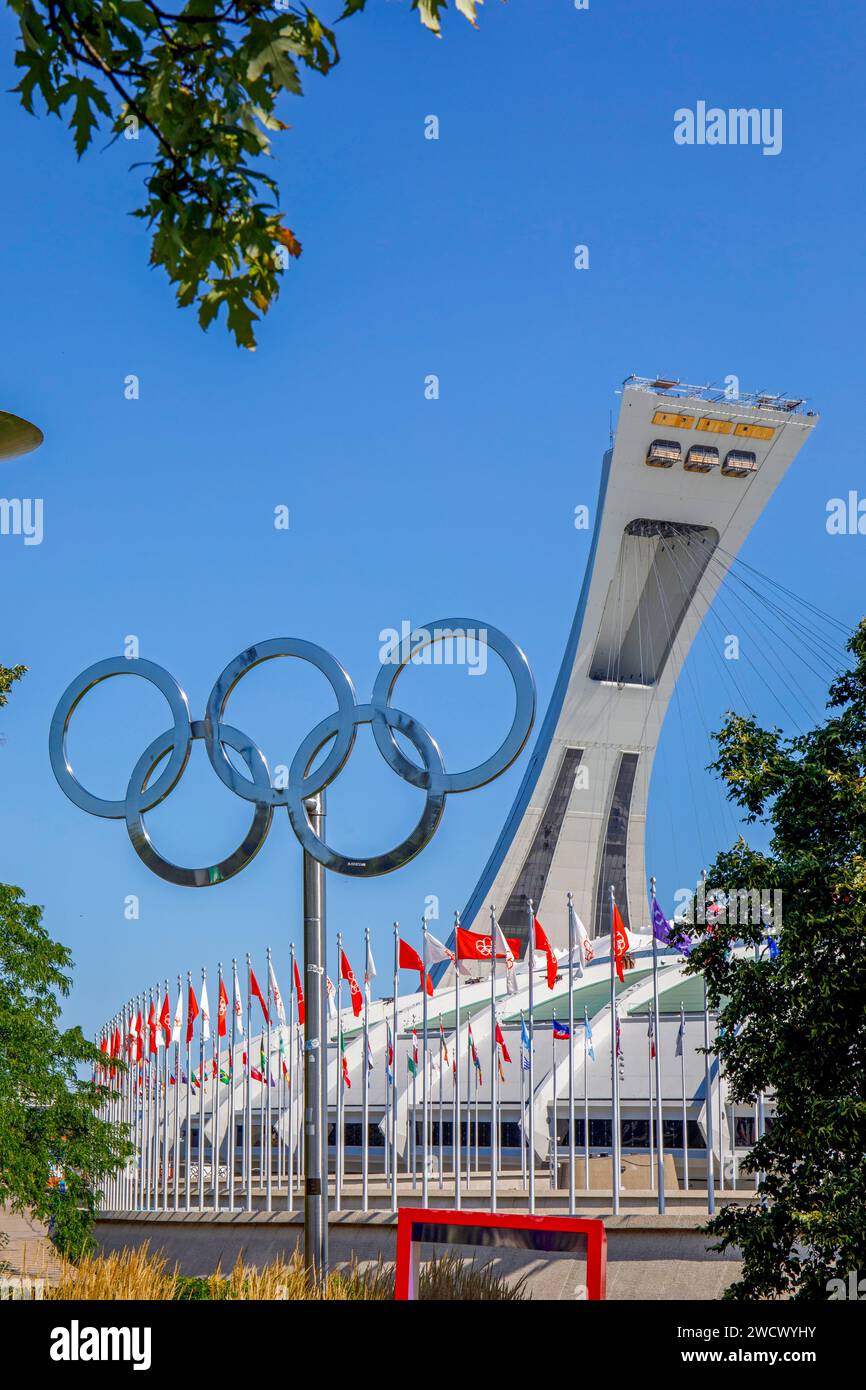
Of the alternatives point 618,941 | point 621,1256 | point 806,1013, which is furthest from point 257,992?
point 806,1013

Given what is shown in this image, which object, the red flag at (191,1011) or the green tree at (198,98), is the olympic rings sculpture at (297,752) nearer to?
the green tree at (198,98)

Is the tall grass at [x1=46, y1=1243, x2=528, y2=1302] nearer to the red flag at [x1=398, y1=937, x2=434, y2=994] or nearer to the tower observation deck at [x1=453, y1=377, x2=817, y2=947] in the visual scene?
the red flag at [x1=398, y1=937, x2=434, y2=994]

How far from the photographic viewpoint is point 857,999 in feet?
49.3

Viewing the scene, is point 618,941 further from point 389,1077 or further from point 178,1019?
point 178,1019

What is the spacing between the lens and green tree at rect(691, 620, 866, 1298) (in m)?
14.5

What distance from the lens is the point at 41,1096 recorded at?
77.0 ft

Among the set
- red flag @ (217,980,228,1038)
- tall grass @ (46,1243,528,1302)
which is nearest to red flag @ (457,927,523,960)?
red flag @ (217,980,228,1038)

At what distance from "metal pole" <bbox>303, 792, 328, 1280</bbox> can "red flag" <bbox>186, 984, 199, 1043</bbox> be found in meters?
21.8

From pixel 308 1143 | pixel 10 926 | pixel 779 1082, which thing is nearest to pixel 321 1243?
pixel 308 1143

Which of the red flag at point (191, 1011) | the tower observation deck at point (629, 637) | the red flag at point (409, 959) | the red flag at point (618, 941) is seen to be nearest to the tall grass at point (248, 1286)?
the red flag at point (618, 941)

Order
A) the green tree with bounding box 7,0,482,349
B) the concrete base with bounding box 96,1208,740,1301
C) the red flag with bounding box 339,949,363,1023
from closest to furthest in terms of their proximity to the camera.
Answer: the green tree with bounding box 7,0,482,349 < the concrete base with bounding box 96,1208,740,1301 < the red flag with bounding box 339,949,363,1023

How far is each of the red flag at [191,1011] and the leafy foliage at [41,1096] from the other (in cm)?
1367

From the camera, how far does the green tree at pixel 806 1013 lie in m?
14.5

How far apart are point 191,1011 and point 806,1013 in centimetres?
2666
